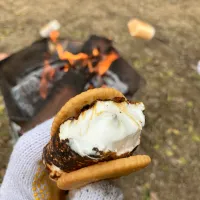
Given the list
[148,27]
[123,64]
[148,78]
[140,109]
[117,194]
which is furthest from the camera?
[148,27]

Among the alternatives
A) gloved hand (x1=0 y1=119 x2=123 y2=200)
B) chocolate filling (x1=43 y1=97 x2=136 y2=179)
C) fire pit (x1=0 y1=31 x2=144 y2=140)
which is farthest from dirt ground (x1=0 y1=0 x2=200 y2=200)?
chocolate filling (x1=43 y1=97 x2=136 y2=179)

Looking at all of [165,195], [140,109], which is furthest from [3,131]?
[140,109]

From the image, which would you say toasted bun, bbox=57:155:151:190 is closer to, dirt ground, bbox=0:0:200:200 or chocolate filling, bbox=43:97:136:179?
chocolate filling, bbox=43:97:136:179

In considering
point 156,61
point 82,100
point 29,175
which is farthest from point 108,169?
point 156,61

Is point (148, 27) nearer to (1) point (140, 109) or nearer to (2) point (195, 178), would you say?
(2) point (195, 178)

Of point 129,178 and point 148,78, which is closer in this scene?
point 129,178
